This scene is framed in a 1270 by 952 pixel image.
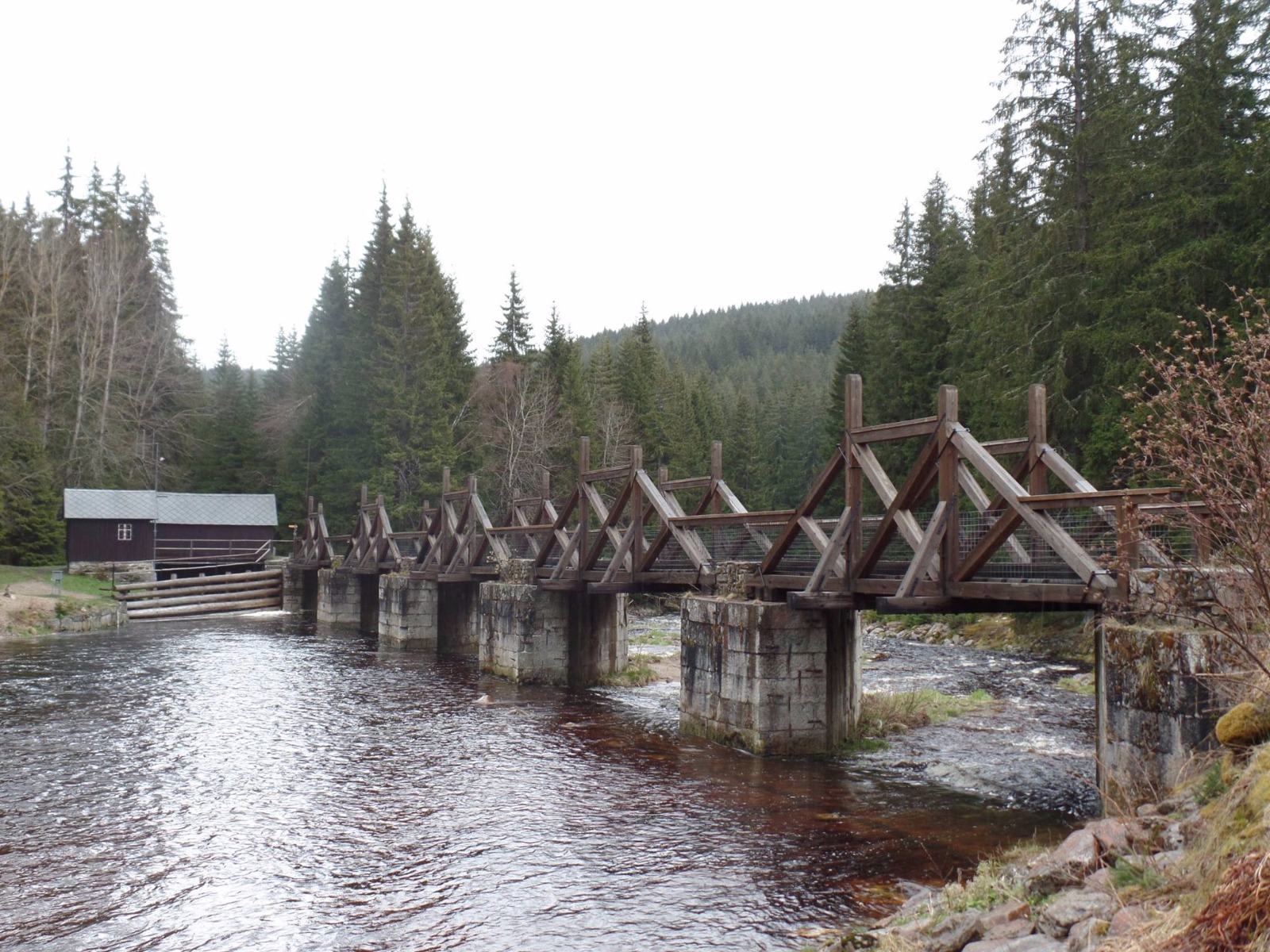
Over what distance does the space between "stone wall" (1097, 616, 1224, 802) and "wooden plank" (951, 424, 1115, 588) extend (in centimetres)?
58

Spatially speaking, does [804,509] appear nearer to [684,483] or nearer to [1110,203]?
[684,483]

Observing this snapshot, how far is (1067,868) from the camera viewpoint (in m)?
5.51

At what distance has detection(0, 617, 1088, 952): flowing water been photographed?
25.0 ft

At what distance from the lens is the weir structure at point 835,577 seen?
8.59 m

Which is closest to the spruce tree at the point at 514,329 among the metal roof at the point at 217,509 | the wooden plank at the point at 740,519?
the metal roof at the point at 217,509

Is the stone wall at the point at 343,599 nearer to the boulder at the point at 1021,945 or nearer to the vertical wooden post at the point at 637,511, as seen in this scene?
the vertical wooden post at the point at 637,511


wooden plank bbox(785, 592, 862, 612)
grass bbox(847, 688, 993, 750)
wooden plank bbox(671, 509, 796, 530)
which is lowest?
grass bbox(847, 688, 993, 750)

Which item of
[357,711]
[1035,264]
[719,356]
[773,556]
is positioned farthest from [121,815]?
[719,356]

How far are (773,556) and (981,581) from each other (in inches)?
134

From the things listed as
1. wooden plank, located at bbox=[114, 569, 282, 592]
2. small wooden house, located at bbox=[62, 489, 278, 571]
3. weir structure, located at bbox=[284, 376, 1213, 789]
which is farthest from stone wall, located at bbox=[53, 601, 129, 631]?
weir structure, located at bbox=[284, 376, 1213, 789]

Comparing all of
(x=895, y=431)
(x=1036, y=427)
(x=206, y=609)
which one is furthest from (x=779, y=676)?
(x=206, y=609)

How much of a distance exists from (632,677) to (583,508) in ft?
12.6

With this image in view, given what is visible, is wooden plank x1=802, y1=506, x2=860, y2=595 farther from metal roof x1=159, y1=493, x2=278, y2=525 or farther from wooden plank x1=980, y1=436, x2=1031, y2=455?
metal roof x1=159, y1=493, x2=278, y2=525

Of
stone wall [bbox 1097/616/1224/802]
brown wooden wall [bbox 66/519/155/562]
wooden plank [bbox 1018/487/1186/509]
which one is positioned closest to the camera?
stone wall [bbox 1097/616/1224/802]
